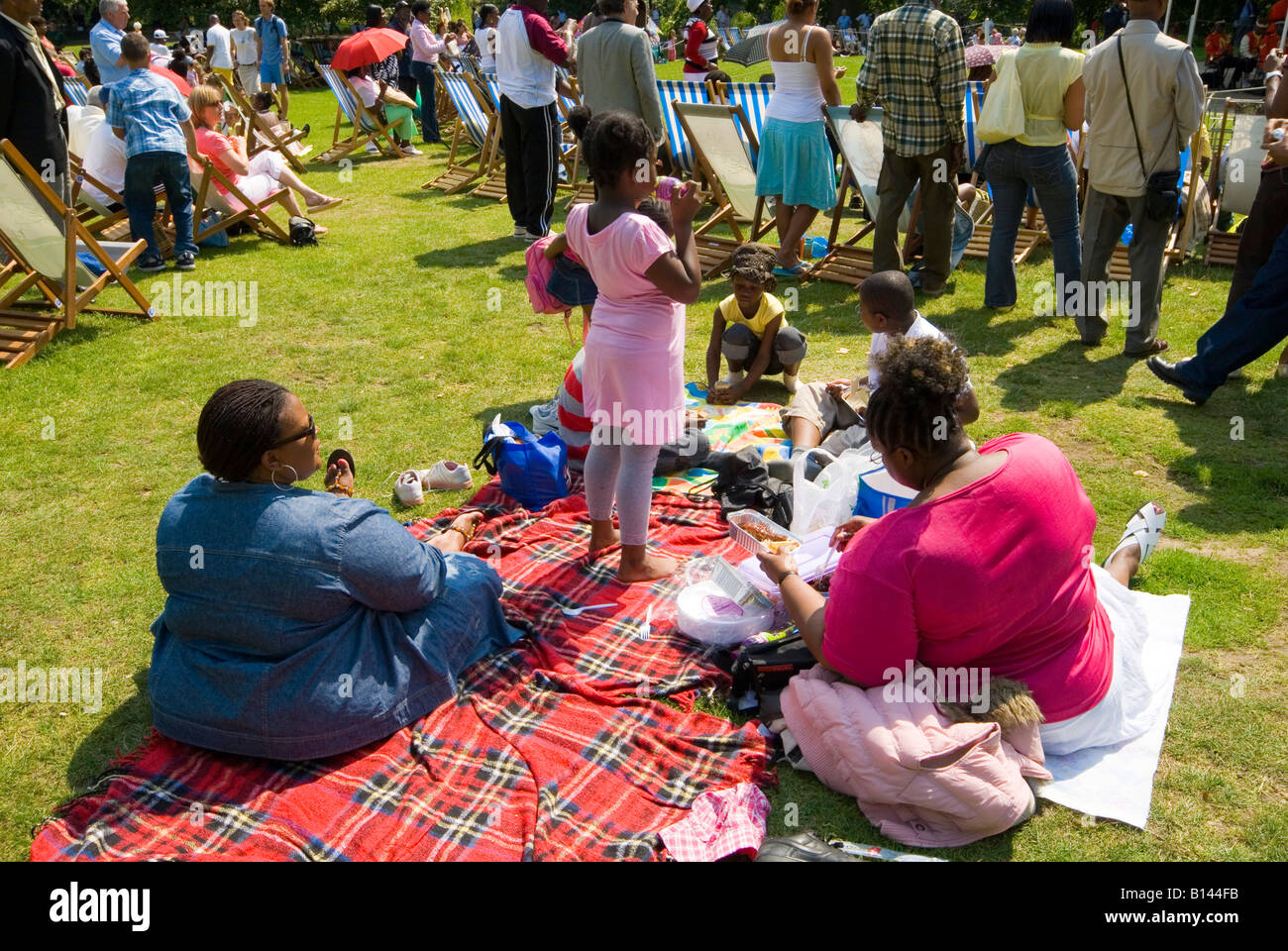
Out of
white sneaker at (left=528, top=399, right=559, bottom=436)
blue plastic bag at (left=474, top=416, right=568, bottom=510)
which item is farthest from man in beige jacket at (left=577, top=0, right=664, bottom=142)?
blue plastic bag at (left=474, top=416, right=568, bottom=510)

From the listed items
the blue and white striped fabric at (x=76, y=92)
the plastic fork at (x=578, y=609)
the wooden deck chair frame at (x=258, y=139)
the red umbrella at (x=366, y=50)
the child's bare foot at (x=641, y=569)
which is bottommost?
the plastic fork at (x=578, y=609)

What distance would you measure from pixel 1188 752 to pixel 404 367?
5111 mm

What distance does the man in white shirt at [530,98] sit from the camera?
8.87m

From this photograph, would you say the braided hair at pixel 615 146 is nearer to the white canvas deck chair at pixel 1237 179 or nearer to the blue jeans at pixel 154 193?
the white canvas deck chair at pixel 1237 179

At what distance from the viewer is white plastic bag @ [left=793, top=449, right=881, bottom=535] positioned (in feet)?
14.1

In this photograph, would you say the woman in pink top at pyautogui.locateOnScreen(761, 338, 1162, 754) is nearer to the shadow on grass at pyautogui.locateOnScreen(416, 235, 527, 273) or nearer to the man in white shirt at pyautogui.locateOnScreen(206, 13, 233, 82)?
the shadow on grass at pyautogui.locateOnScreen(416, 235, 527, 273)

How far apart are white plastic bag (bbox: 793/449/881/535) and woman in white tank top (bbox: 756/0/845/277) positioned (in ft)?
14.2

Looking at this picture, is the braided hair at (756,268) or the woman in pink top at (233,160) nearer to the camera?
the braided hair at (756,268)

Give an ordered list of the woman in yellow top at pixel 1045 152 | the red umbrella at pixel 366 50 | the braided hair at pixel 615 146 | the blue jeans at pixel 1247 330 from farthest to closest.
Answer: the red umbrella at pixel 366 50
the woman in yellow top at pixel 1045 152
the blue jeans at pixel 1247 330
the braided hair at pixel 615 146

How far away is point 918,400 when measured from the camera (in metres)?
2.87

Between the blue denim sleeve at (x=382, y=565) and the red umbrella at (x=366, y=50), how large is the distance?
12.1 m

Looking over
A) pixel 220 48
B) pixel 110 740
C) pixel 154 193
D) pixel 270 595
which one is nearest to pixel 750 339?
pixel 270 595

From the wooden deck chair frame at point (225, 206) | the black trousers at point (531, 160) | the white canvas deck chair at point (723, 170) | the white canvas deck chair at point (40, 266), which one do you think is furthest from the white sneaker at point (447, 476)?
the wooden deck chair frame at point (225, 206)

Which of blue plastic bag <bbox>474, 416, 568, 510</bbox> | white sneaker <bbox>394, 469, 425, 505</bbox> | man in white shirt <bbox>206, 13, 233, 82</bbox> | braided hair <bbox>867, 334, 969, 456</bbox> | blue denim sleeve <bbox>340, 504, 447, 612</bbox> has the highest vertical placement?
man in white shirt <bbox>206, 13, 233, 82</bbox>
